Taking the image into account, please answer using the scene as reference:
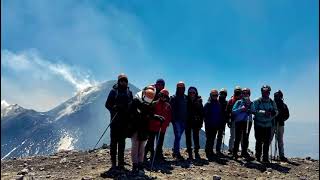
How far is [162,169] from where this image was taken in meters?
13.3

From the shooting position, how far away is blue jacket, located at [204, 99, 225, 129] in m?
16.4

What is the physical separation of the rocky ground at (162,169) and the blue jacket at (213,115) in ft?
5.00

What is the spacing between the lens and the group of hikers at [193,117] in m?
12.0

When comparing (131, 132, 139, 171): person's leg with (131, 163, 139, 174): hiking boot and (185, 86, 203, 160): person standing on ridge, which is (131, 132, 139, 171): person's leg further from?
(185, 86, 203, 160): person standing on ridge

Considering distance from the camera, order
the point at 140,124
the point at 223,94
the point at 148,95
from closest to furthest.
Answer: the point at 140,124 < the point at 148,95 < the point at 223,94

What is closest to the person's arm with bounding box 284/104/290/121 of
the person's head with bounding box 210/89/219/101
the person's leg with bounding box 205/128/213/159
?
the person's head with bounding box 210/89/219/101

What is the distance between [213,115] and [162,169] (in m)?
4.19

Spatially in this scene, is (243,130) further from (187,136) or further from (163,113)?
(163,113)

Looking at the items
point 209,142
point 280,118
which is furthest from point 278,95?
point 209,142

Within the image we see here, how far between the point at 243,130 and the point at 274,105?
177 centimetres

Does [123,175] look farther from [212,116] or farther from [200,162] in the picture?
[212,116]

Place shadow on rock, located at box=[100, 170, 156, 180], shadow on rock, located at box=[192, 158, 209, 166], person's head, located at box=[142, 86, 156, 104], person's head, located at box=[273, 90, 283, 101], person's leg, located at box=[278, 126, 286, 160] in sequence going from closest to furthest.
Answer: shadow on rock, located at box=[100, 170, 156, 180] < person's head, located at box=[142, 86, 156, 104] < shadow on rock, located at box=[192, 158, 209, 166] < person's head, located at box=[273, 90, 283, 101] < person's leg, located at box=[278, 126, 286, 160]

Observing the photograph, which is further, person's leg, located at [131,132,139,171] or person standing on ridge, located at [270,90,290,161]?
person standing on ridge, located at [270,90,290,161]

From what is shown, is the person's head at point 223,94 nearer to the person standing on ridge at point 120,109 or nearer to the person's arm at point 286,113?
the person's arm at point 286,113
